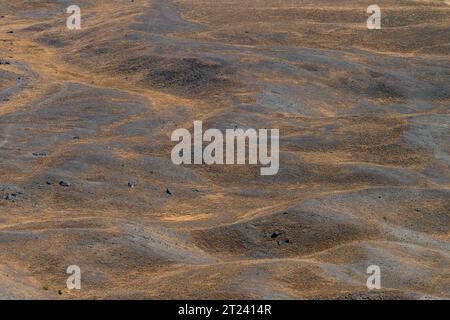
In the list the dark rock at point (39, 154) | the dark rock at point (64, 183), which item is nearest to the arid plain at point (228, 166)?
the dark rock at point (64, 183)

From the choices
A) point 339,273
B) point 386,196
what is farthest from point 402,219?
point 339,273

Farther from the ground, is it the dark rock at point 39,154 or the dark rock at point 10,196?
the dark rock at point 39,154

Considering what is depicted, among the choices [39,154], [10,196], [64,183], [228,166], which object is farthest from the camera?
[39,154]

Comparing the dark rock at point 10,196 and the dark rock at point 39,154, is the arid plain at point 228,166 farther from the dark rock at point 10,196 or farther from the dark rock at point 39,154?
the dark rock at point 39,154

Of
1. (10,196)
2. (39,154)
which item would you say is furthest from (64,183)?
(39,154)

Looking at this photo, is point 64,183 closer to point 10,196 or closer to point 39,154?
point 10,196

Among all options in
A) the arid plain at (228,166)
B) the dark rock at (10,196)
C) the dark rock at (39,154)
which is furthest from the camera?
the dark rock at (39,154)

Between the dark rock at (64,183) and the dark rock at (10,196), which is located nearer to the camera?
the dark rock at (10,196)

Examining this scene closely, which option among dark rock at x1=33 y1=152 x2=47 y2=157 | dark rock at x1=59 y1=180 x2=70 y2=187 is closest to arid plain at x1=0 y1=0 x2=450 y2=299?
dark rock at x1=59 y1=180 x2=70 y2=187

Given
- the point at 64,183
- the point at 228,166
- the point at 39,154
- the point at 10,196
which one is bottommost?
the point at 10,196
